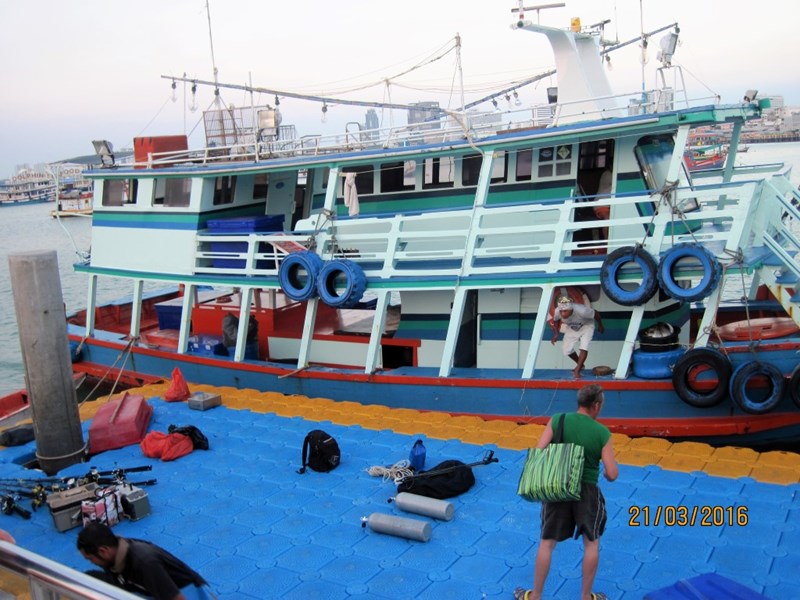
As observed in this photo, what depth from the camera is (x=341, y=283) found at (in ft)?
36.4

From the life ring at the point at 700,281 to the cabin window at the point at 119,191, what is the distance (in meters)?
9.75

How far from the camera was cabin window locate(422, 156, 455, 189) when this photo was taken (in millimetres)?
11289

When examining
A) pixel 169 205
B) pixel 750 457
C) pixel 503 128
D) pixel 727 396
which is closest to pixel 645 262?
pixel 727 396

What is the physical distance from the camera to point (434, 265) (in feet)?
37.0

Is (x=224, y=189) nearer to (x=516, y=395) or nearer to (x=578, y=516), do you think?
(x=516, y=395)

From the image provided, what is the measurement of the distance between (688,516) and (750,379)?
2.89 metres

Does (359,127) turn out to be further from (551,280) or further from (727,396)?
(727,396)

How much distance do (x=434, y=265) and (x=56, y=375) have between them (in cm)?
567

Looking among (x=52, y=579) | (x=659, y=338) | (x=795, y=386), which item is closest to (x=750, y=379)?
(x=795, y=386)

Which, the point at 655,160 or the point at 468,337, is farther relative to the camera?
the point at 468,337

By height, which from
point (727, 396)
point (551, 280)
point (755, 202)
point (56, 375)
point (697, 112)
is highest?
point (697, 112)

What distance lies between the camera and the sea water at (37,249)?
20359 mm

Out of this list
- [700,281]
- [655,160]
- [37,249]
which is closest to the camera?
[700,281]

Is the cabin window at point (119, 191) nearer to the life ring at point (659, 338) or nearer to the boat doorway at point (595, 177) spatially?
the boat doorway at point (595, 177)
